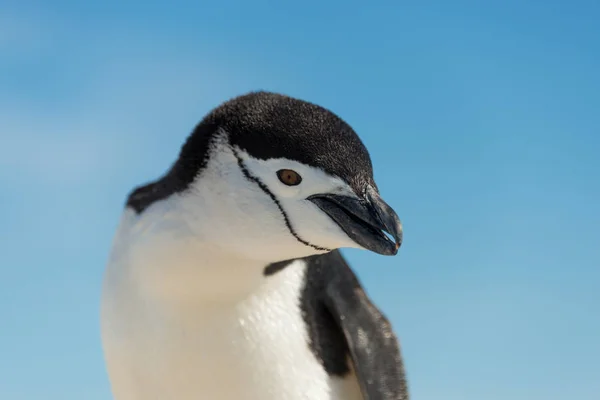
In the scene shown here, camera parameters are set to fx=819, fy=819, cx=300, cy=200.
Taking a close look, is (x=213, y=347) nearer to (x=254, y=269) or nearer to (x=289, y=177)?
(x=254, y=269)

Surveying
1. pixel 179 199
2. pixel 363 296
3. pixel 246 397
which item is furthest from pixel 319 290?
pixel 179 199

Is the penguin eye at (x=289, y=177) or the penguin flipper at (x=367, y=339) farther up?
the penguin eye at (x=289, y=177)

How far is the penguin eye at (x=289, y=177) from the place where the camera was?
3.03 m

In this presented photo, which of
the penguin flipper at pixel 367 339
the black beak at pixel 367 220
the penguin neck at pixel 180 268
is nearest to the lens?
the black beak at pixel 367 220

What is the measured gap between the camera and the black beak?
2.94m

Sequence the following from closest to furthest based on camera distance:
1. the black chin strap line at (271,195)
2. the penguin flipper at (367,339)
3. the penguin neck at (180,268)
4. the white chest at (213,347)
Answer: the black chin strap line at (271,195) < the penguin neck at (180,268) < the white chest at (213,347) < the penguin flipper at (367,339)

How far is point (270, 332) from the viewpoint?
3.50 metres

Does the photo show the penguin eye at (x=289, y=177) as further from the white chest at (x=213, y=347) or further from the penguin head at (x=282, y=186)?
the white chest at (x=213, y=347)

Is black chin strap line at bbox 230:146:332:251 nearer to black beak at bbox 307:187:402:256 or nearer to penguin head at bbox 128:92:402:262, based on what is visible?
penguin head at bbox 128:92:402:262

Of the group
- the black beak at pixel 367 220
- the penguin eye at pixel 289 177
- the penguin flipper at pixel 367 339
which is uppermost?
the penguin eye at pixel 289 177

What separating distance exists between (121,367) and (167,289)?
485 millimetres

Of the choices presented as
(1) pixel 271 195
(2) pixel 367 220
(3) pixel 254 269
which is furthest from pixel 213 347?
(2) pixel 367 220

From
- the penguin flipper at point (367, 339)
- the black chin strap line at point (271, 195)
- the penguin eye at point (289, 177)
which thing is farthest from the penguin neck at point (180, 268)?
the penguin flipper at point (367, 339)

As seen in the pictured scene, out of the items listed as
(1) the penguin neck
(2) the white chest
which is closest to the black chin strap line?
(1) the penguin neck
